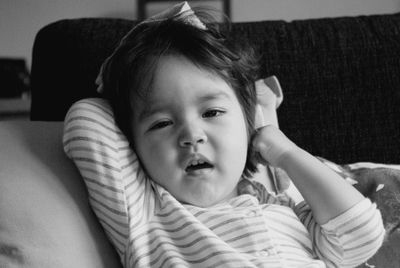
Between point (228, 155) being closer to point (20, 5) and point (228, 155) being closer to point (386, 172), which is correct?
point (386, 172)

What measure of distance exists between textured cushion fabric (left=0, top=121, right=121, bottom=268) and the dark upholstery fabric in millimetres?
313

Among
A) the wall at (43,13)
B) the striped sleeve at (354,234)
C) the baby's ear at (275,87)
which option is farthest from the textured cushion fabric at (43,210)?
the wall at (43,13)

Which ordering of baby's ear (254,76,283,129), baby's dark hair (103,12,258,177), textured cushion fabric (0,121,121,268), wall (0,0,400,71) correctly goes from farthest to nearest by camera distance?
wall (0,0,400,71)
baby's ear (254,76,283,129)
baby's dark hair (103,12,258,177)
textured cushion fabric (0,121,121,268)

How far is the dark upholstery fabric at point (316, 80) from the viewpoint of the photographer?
1214 mm

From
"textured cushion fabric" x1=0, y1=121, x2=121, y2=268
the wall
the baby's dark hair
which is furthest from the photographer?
the wall

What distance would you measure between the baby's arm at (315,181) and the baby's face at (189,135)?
73 millimetres

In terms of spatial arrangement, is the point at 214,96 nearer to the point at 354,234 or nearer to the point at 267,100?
the point at 267,100

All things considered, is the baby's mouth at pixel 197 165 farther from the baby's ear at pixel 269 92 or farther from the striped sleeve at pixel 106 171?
the baby's ear at pixel 269 92

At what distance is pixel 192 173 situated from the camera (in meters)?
0.90

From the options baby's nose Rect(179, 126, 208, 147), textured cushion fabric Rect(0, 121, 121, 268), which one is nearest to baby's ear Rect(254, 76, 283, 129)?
baby's nose Rect(179, 126, 208, 147)

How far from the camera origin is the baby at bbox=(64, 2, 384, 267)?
85 cm

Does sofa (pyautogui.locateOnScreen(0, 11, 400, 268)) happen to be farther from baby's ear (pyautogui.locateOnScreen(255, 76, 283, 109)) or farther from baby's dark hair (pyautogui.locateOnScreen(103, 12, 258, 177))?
baby's dark hair (pyautogui.locateOnScreen(103, 12, 258, 177))

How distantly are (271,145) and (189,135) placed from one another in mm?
183

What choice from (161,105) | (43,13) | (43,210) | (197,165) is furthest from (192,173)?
(43,13)
